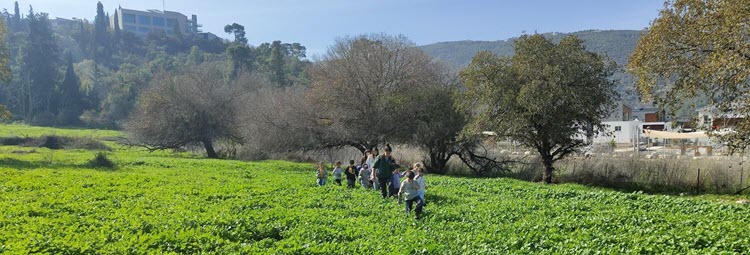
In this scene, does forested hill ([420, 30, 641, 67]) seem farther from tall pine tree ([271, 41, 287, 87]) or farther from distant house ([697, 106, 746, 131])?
distant house ([697, 106, 746, 131])

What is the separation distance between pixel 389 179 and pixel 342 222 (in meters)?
5.45

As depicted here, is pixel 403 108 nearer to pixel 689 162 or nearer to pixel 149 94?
pixel 689 162

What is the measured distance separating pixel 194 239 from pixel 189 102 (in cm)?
4531

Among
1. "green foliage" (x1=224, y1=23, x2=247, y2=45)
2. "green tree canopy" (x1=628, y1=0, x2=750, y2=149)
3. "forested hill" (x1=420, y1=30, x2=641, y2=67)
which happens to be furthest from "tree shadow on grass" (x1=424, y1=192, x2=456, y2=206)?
"green foliage" (x1=224, y1=23, x2=247, y2=45)

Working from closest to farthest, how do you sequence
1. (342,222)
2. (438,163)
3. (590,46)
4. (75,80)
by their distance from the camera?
(342,222), (438,163), (75,80), (590,46)

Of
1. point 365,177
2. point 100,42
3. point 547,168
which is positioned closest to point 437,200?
point 365,177

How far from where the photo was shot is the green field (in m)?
10.4

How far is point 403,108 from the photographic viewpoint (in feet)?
125

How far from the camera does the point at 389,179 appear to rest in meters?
18.9

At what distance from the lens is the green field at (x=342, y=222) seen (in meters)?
10.4

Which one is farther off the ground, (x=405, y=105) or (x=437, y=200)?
(x=405, y=105)

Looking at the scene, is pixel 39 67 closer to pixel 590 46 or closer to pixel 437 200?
pixel 437 200

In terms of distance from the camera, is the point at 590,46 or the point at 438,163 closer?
the point at 438,163

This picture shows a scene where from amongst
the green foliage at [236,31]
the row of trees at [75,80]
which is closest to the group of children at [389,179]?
the row of trees at [75,80]
